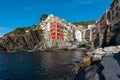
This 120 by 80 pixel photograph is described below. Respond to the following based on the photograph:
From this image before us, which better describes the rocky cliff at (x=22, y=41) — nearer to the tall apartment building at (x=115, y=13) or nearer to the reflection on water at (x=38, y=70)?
the tall apartment building at (x=115, y=13)

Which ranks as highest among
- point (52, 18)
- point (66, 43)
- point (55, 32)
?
point (52, 18)

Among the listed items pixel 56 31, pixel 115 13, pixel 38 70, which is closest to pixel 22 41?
pixel 56 31

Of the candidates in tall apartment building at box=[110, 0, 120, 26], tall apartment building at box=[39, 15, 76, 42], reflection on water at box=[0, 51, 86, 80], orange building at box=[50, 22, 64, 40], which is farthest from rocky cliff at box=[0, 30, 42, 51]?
reflection on water at box=[0, 51, 86, 80]

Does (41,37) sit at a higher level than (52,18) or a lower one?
lower

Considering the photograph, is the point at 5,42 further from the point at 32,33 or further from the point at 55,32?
the point at 55,32

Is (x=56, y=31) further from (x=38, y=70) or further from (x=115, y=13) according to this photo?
(x=38, y=70)

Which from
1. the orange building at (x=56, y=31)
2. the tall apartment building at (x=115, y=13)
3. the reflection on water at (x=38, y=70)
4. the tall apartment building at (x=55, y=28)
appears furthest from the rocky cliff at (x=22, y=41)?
the reflection on water at (x=38, y=70)

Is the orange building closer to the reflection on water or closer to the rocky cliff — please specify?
the rocky cliff

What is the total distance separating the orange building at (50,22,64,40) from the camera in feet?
557

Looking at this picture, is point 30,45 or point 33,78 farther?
point 30,45

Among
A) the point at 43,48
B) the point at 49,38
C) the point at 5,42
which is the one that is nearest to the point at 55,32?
the point at 49,38

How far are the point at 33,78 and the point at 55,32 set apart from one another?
Result: 134m

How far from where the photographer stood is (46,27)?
176 m

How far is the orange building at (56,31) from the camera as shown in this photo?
170 m
